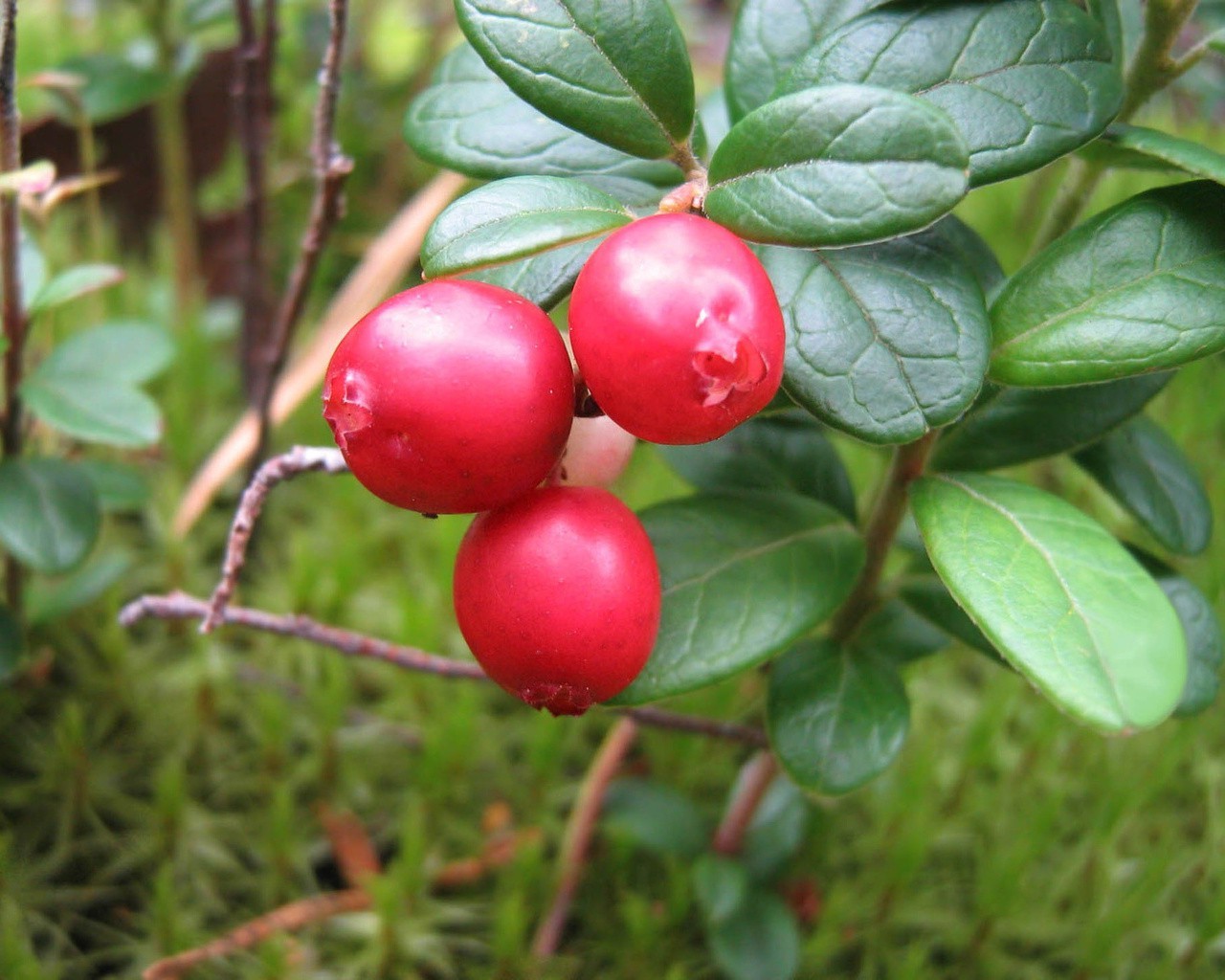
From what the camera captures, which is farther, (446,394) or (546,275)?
(546,275)

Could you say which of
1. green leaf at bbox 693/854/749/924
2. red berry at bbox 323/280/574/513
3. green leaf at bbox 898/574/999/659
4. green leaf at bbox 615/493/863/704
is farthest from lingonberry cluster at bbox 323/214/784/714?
green leaf at bbox 693/854/749/924

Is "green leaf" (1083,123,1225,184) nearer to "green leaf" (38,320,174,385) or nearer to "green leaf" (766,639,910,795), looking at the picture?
"green leaf" (766,639,910,795)

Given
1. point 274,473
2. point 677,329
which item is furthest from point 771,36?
point 274,473

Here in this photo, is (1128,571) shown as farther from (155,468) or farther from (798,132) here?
(155,468)

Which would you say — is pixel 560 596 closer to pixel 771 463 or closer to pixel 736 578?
pixel 736 578

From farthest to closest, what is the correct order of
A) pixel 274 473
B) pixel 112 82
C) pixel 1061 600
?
pixel 112 82, pixel 274 473, pixel 1061 600

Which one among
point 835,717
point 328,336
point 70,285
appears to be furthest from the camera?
point 328,336

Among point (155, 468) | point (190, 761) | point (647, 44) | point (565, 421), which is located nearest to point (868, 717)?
point (565, 421)
